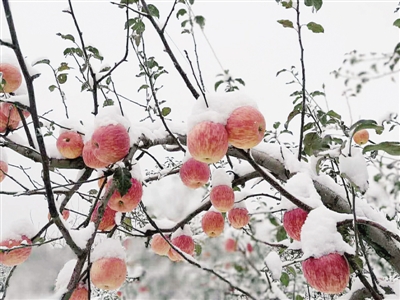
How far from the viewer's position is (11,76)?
153cm

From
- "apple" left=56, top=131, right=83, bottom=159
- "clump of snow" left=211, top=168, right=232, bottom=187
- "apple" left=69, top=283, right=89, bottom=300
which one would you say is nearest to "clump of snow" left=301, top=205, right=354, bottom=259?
"apple" left=69, top=283, right=89, bottom=300

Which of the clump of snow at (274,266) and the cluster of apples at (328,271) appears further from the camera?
the clump of snow at (274,266)

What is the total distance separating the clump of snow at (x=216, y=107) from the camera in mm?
1045

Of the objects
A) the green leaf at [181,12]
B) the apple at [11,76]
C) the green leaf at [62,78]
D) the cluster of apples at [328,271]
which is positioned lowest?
the cluster of apples at [328,271]

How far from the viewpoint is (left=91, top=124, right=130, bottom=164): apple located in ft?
3.76

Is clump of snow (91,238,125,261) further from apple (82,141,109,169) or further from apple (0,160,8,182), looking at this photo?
apple (0,160,8,182)

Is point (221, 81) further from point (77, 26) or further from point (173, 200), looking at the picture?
point (173, 200)

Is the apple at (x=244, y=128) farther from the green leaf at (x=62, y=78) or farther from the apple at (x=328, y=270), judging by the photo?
the green leaf at (x=62, y=78)

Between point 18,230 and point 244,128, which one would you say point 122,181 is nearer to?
point 244,128

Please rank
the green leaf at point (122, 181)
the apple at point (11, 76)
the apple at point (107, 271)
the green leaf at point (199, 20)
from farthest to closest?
the apple at point (11, 76) < the green leaf at point (199, 20) < the apple at point (107, 271) < the green leaf at point (122, 181)

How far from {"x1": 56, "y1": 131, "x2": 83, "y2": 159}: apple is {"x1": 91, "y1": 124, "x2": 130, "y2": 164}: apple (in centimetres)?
25

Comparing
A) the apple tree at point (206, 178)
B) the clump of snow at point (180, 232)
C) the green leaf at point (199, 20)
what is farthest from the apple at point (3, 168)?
the green leaf at point (199, 20)

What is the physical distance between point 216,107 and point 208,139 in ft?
0.44

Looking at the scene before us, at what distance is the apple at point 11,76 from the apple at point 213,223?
121 centimetres
